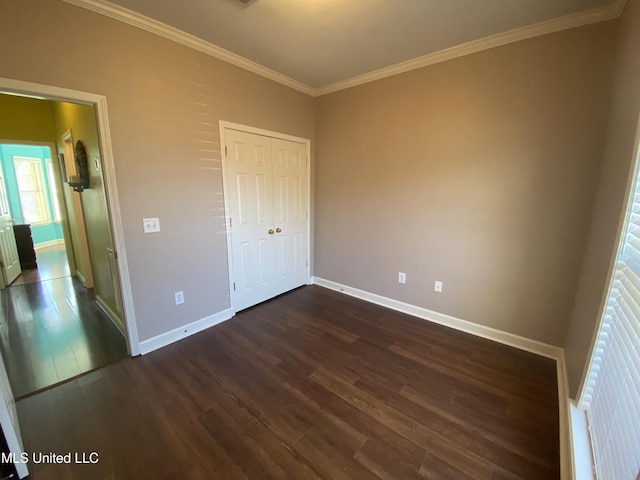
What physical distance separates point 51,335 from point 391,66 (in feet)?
14.1

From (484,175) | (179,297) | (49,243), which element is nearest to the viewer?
(484,175)

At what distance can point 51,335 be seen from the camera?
2.50 m

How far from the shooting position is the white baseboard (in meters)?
1.34

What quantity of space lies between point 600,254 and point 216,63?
10.8 feet

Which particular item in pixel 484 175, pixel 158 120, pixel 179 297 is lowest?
pixel 179 297

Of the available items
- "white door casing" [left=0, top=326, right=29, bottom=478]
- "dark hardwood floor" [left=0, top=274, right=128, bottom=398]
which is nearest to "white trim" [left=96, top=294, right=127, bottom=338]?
"dark hardwood floor" [left=0, top=274, right=128, bottom=398]

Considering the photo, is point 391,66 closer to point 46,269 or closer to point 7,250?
point 7,250

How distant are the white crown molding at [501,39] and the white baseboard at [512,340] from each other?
2.47m

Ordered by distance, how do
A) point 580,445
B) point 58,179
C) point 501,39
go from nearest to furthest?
point 580,445 < point 501,39 < point 58,179

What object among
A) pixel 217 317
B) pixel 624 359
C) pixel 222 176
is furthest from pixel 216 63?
pixel 624 359

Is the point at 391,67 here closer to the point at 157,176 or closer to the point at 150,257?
the point at 157,176

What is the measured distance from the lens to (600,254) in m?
1.57

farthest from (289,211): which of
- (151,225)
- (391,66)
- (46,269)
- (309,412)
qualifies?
(46,269)

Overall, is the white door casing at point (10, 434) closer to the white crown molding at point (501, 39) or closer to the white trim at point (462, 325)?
→ the white trim at point (462, 325)
